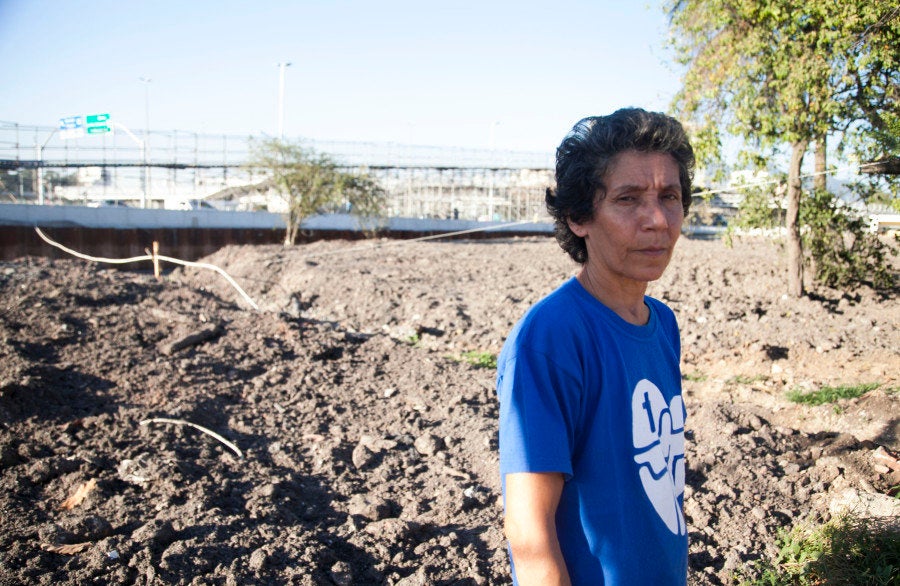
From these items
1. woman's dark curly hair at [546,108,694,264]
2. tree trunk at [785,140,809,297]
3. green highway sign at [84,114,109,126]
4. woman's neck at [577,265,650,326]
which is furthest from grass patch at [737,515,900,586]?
green highway sign at [84,114,109,126]

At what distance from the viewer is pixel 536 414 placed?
1388 millimetres

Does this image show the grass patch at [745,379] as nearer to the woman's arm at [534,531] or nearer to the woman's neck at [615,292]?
the woman's neck at [615,292]

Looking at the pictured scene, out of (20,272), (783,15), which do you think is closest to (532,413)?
(783,15)

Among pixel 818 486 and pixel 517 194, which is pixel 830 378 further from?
pixel 517 194

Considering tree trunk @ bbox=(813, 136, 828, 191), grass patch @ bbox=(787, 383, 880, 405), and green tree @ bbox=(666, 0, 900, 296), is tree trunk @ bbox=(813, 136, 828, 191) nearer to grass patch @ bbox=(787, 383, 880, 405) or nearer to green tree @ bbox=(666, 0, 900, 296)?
green tree @ bbox=(666, 0, 900, 296)

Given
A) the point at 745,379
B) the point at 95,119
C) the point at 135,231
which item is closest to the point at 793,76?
the point at 745,379

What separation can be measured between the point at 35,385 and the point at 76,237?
49.3 feet

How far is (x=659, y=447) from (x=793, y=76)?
20.3 feet

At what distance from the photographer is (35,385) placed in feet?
15.3

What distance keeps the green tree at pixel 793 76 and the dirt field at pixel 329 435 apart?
5.85 feet

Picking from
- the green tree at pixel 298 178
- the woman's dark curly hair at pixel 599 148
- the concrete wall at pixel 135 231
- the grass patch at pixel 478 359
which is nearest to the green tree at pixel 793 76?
the grass patch at pixel 478 359

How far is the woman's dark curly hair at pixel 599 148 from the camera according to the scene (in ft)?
5.36

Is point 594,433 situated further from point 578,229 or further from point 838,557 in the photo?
point 838,557

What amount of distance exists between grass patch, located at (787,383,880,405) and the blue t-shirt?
3763mm
